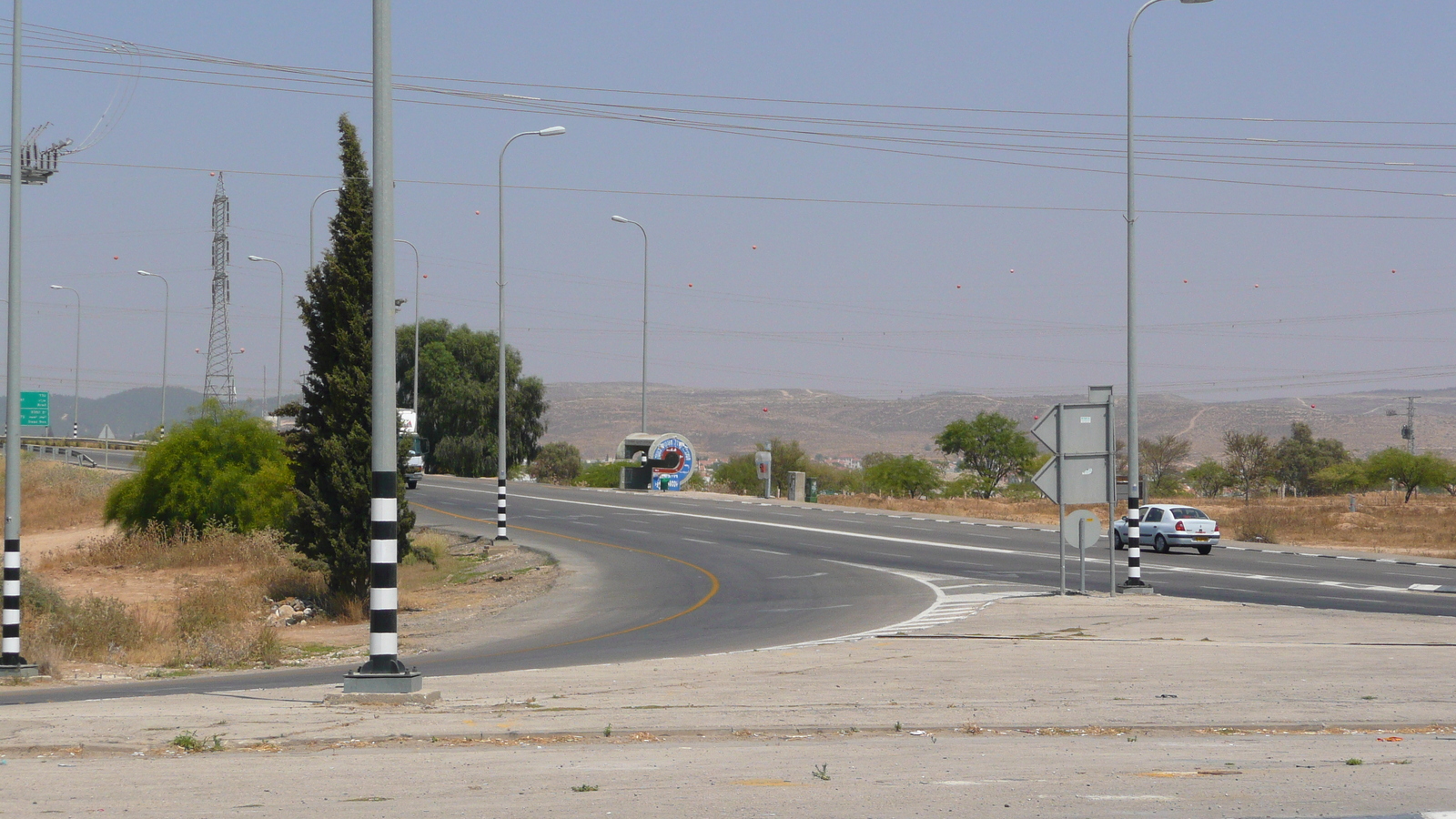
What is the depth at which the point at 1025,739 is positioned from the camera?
388 inches

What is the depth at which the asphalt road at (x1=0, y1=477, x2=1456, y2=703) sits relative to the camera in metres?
18.9

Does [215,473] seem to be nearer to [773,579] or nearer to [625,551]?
[625,551]

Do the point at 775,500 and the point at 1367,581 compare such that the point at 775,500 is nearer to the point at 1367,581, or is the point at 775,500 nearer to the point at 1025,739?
the point at 1367,581

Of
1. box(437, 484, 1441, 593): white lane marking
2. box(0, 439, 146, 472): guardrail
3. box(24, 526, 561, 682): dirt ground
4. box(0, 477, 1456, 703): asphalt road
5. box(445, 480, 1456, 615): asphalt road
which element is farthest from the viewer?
box(0, 439, 146, 472): guardrail

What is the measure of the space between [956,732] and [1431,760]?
335cm

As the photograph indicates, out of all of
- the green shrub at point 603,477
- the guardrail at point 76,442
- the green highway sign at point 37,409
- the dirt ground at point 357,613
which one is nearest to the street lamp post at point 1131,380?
the dirt ground at point 357,613

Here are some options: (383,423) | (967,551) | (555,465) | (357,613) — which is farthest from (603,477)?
(383,423)

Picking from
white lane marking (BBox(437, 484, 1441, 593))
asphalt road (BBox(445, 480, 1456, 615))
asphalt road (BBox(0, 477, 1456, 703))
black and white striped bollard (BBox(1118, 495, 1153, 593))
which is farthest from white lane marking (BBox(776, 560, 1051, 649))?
white lane marking (BBox(437, 484, 1441, 593))

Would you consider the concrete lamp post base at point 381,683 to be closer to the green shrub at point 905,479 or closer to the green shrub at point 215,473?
the green shrub at point 215,473

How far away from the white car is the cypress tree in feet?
71.1

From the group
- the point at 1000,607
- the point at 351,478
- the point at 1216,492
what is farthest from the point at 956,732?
the point at 1216,492

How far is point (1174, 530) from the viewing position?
39062 millimetres

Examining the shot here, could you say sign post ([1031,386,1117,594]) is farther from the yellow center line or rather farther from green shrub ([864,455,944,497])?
green shrub ([864,455,944,497])

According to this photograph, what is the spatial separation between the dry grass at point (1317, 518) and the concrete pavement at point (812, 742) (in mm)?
33400
